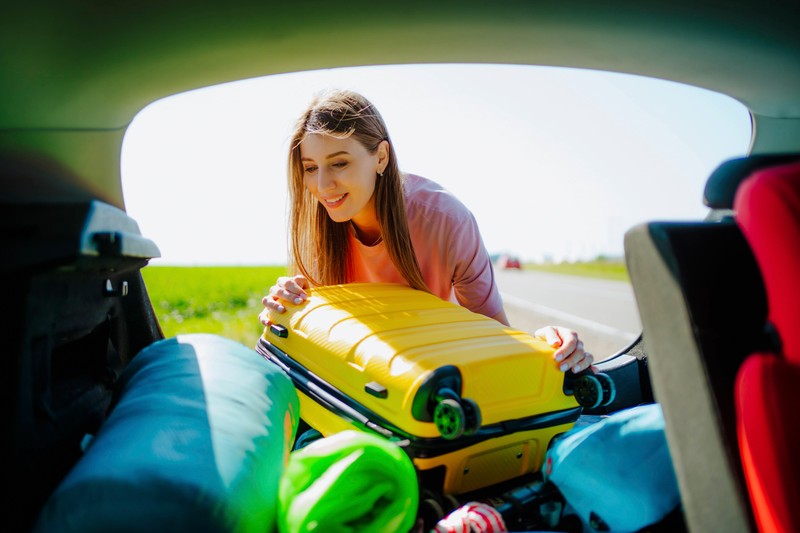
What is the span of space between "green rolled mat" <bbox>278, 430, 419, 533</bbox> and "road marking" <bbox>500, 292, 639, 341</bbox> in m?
7.62

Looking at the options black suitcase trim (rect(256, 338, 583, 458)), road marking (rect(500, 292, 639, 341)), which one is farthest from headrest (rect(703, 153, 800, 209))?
road marking (rect(500, 292, 639, 341))

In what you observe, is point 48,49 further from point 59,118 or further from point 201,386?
point 201,386

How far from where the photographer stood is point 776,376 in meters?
0.85

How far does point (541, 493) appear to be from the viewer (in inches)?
55.9

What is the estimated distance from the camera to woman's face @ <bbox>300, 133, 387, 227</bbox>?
86.8 inches

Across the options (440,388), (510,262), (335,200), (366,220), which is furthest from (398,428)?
(510,262)

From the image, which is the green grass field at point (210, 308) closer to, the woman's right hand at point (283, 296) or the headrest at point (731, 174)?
the woman's right hand at point (283, 296)

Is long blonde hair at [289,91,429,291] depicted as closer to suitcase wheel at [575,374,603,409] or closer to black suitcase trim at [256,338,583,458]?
black suitcase trim at [256,338,583,458]

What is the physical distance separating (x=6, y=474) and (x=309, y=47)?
134 cm

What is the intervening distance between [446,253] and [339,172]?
2.10 ft

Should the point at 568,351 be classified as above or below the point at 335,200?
below

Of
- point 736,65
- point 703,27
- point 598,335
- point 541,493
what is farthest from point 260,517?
point 598,335

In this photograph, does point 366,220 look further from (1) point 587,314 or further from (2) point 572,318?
(1) point 587,314

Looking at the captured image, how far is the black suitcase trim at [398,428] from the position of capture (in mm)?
1430
